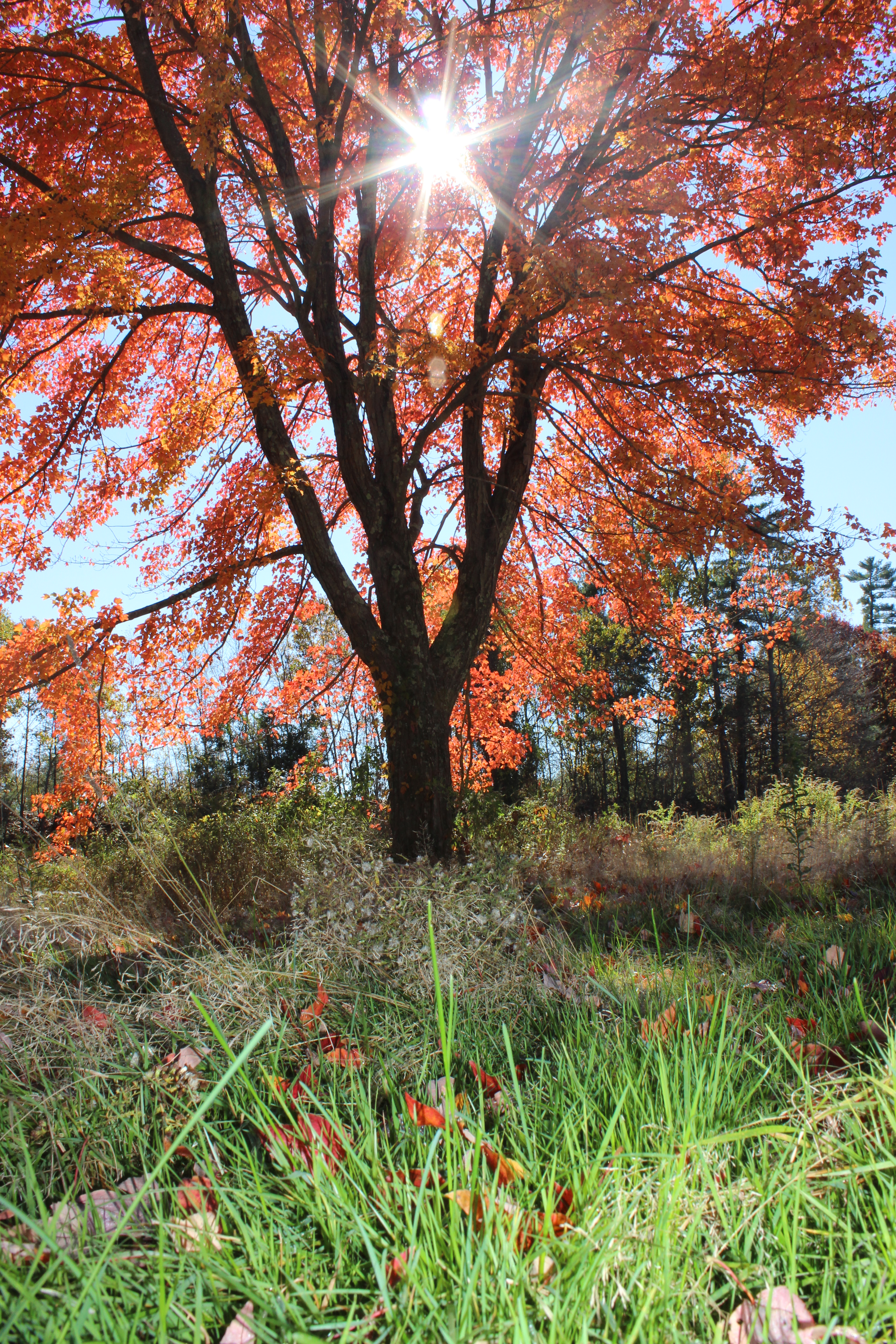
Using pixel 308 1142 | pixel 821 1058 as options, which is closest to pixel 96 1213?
pixel 308 1142

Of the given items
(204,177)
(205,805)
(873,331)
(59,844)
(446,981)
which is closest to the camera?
(446,981)

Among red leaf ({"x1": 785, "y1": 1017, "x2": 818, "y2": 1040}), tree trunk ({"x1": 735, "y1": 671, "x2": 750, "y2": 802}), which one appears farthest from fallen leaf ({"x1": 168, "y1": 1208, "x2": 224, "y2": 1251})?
tree trunk ({"x1": 735, "y1": 671, "x2": 750, "y2": 802})

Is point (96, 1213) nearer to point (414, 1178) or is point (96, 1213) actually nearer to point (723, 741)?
point (414, 1178)

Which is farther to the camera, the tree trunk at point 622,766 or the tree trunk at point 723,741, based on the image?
the tree trunk at point 622,766

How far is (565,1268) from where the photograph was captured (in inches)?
40.3

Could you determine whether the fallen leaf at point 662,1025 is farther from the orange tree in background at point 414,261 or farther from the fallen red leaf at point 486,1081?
the orange tree in background at point 414,261

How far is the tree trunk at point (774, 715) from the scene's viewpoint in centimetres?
2500

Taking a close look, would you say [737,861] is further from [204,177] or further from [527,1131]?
[204,177]

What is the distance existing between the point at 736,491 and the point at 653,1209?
22.3ft

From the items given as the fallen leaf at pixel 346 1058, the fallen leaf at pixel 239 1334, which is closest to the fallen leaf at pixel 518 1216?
the fallen leaf at pixel 239 1334

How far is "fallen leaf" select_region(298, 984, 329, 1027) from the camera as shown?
6.48 feet

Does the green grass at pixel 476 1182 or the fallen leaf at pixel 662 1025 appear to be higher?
the fallen leaf at pixel 662 1025

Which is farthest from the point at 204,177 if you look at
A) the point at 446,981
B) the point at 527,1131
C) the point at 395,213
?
the point at 527,1131

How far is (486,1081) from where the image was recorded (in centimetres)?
174
